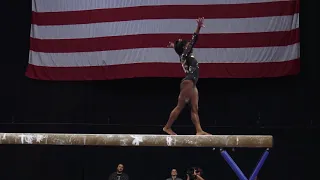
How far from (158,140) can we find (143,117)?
458 centimetres

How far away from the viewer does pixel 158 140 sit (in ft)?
25.6

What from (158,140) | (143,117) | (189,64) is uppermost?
(189,64)

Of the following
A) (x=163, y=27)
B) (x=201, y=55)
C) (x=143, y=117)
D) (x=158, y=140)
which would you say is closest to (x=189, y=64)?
(x=158, y=140)

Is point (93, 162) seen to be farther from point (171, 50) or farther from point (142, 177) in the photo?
point (171, 50)

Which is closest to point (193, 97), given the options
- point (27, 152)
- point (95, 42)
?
point (95, 42)

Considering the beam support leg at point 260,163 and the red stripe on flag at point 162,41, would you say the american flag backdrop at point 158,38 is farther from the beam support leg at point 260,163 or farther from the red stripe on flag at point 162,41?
the beam support leg at point 260,163

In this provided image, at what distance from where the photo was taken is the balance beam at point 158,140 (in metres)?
7.69

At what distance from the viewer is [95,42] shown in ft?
39.6

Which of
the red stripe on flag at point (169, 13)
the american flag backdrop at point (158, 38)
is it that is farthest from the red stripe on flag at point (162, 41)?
the red stripe on flag at point (169, 13)

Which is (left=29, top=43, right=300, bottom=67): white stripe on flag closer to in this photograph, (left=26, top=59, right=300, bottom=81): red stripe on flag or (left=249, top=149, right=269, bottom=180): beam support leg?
(left=26, top=59, right=300, bottom=81): red stripe on flag

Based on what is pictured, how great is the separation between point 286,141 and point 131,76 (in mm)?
3097

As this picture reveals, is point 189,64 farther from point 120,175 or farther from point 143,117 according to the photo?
point 143,117

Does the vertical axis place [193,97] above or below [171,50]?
below

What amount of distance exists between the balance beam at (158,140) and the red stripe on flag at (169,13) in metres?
4.17
